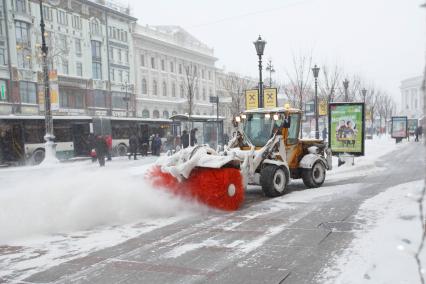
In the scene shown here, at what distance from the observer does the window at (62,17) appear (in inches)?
1754

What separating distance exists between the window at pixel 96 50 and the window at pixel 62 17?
4.86 m

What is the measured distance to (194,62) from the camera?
68.3 m

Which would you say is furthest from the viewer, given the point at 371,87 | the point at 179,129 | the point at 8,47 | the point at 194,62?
the point at 194,62

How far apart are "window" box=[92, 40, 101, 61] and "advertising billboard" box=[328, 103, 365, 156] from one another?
39426 millimetres

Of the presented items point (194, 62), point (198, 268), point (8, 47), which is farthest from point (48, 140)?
point (194, 62)

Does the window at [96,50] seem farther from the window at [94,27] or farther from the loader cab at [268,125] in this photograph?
the loader cab at [268,125]

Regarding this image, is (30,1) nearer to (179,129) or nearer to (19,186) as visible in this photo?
(179,129)

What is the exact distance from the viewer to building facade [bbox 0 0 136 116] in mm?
39219

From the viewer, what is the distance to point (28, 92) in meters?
41.1

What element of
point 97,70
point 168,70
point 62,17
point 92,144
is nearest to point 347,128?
point 92,144

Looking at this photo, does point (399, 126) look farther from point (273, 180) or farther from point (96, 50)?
point (96, 50)

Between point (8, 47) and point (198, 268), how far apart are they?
40.7 meters

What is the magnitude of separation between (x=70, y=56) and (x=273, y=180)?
137 feet

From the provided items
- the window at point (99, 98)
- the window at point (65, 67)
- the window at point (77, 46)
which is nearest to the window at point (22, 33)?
the window at point (65, 67)
